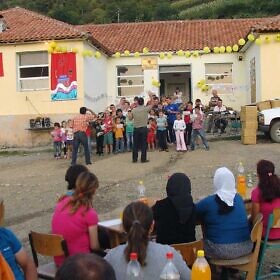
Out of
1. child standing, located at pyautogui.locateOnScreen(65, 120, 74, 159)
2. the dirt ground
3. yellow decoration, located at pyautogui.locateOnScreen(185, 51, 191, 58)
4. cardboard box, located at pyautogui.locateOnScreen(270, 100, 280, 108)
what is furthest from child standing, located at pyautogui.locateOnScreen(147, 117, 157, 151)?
yellow decoration, located at pyautogui.locateOnScreen(185, 51, 191, 58)

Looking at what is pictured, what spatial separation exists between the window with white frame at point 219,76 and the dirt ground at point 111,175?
Result: 6147 mm

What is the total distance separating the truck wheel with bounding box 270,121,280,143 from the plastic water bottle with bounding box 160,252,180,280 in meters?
14.6

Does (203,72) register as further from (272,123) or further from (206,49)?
(272,123)

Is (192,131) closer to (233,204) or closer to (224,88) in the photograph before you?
(224,88)

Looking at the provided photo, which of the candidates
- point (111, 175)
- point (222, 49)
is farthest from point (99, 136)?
point (222, 49)

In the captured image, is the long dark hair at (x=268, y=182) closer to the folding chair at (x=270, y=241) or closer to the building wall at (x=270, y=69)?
the folding chair at (x=270, y=241)

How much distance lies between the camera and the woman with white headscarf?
4953mm

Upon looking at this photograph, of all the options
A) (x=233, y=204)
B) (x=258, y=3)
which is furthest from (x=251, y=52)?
(x=258, y=3)

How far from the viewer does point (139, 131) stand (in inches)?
566

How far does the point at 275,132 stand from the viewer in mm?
17484

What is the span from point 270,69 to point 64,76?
7.92m

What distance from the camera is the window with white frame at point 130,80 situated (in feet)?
80.2

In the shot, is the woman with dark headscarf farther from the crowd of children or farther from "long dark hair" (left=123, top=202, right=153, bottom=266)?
the crowd of children

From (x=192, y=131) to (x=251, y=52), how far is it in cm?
712
